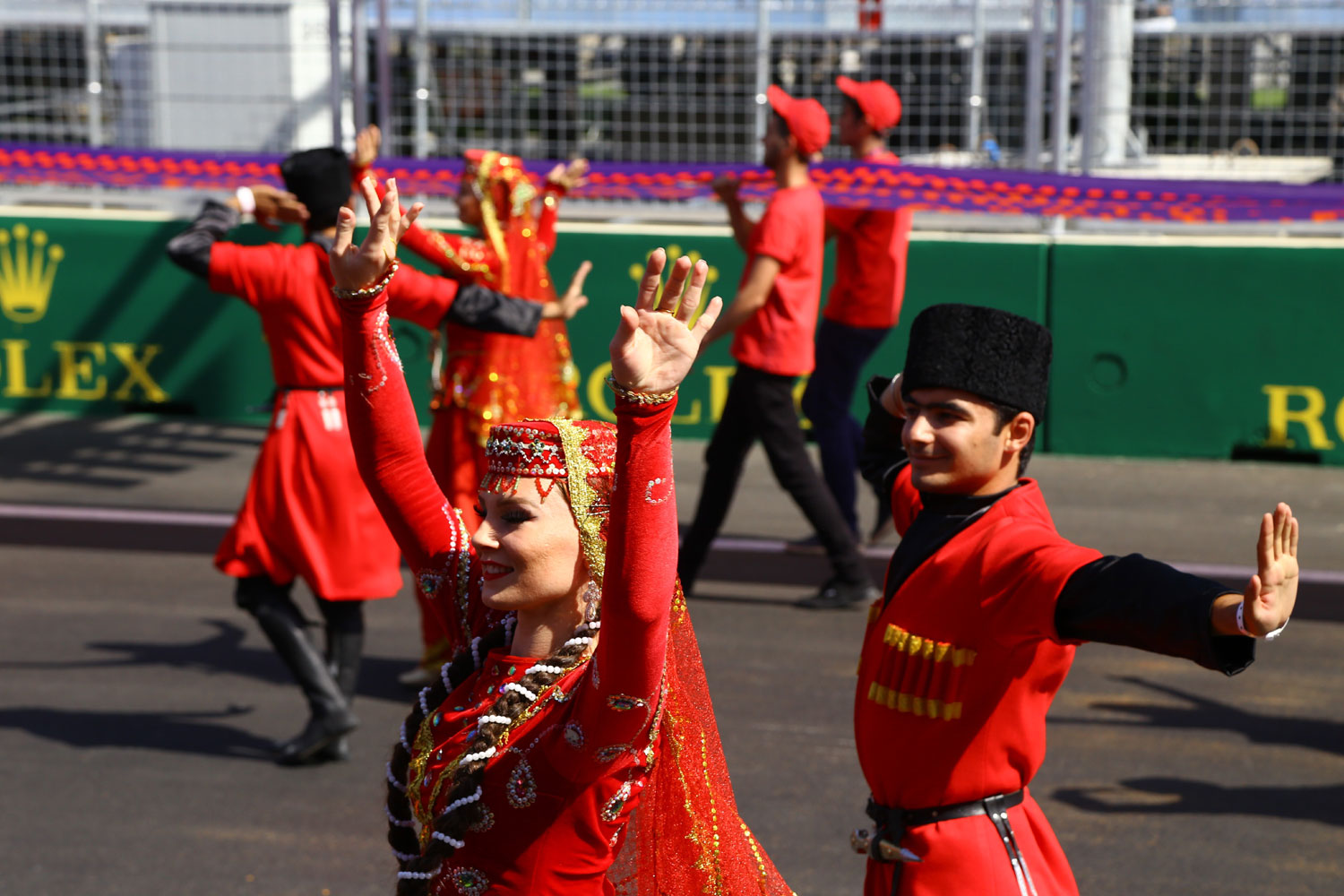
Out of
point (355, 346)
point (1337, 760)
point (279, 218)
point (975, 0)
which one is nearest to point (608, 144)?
point (975, 0)

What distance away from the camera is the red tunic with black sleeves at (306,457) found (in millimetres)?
5312

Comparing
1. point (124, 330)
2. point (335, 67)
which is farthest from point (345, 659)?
point (335, 67)

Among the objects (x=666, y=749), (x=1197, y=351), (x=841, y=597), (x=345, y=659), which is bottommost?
(x=841, y=597)

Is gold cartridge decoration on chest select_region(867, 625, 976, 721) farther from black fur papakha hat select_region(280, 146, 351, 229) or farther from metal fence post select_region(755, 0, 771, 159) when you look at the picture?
metal fence post select_region(755, 0, 771, 159)

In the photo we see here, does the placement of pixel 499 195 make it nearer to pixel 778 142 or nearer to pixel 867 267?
pixel 778 142

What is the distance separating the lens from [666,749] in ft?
8.08

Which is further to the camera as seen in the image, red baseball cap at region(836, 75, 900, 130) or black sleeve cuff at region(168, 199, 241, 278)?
red baseball cap at region(836, 75, 900, 130)

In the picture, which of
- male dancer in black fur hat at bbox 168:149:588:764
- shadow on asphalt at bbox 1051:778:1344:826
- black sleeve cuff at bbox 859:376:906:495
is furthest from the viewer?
male dancer in black fur hat at bbox 168:149:588:764

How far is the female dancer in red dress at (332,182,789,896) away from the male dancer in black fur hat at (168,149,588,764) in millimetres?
2730

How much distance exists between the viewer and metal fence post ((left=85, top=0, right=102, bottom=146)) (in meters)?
11.0

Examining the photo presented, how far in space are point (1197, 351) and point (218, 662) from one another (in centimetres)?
609

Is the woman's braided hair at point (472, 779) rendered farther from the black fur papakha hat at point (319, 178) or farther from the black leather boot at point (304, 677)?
the black fur papakha hat at point (319, 178)

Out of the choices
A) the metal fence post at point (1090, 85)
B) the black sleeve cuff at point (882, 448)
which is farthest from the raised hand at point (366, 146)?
the metal fence post at point (1090, 85)

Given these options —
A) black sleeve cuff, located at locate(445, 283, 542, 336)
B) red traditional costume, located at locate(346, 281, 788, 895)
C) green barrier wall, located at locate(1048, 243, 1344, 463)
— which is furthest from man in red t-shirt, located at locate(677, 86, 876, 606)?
red traditional costume, located at locate(346, 281, 788, 895)
